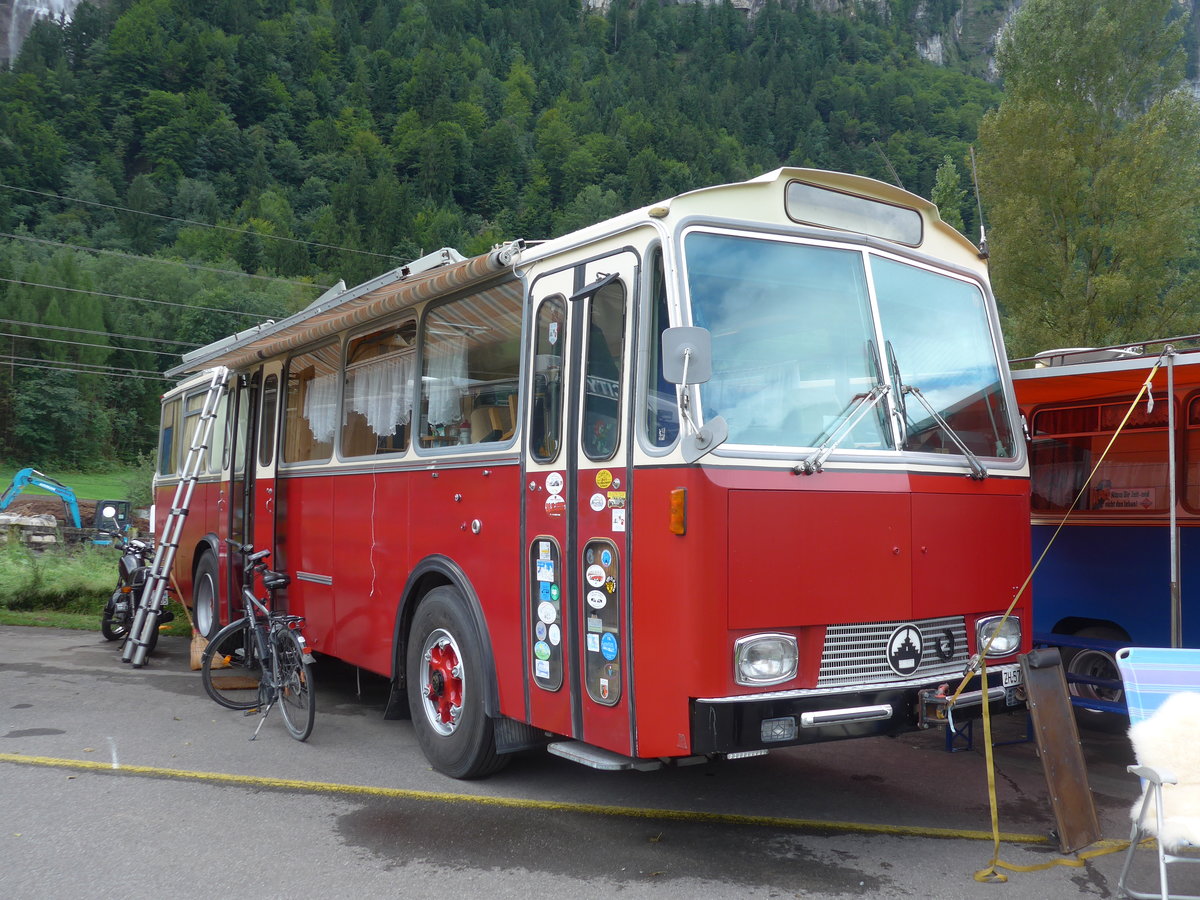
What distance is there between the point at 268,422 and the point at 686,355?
20.4 feet

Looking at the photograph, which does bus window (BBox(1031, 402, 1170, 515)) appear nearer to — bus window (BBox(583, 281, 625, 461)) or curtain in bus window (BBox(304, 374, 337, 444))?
bus window (BBox(583, 281, 625, 461))

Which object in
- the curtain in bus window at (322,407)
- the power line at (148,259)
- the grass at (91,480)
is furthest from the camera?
the power line at (148,259)

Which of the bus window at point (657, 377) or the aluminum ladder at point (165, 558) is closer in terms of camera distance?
the bus window at point (657, 377)

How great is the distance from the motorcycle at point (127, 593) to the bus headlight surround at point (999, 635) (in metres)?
9.19

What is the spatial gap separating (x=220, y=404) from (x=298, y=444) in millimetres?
2958

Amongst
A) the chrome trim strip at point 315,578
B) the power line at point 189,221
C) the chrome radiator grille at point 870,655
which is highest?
the power line at point 189,221

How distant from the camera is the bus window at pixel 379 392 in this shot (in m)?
7.22

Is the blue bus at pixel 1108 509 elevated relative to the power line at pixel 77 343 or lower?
lower

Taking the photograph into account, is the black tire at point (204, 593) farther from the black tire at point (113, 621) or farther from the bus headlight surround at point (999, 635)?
the bus headlight surround at point (999, 635)

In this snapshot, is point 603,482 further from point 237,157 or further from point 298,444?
Answer: point 237,157

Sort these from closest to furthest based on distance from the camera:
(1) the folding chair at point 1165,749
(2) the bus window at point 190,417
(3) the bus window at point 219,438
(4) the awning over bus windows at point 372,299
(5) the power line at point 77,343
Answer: (1) the folding chair at point 1165,749
(4) the awning over bus windows at point 372,299
(3) the bus window at point 219,438
(2) the bus window at point 190,417
(5) the power line at point 77,343


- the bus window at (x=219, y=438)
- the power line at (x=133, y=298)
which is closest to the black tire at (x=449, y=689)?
the bus window at (x=219, y=438)

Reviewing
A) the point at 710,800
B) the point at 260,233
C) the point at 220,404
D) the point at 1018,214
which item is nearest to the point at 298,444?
the point at 220,404

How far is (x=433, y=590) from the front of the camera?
6.56 meters
